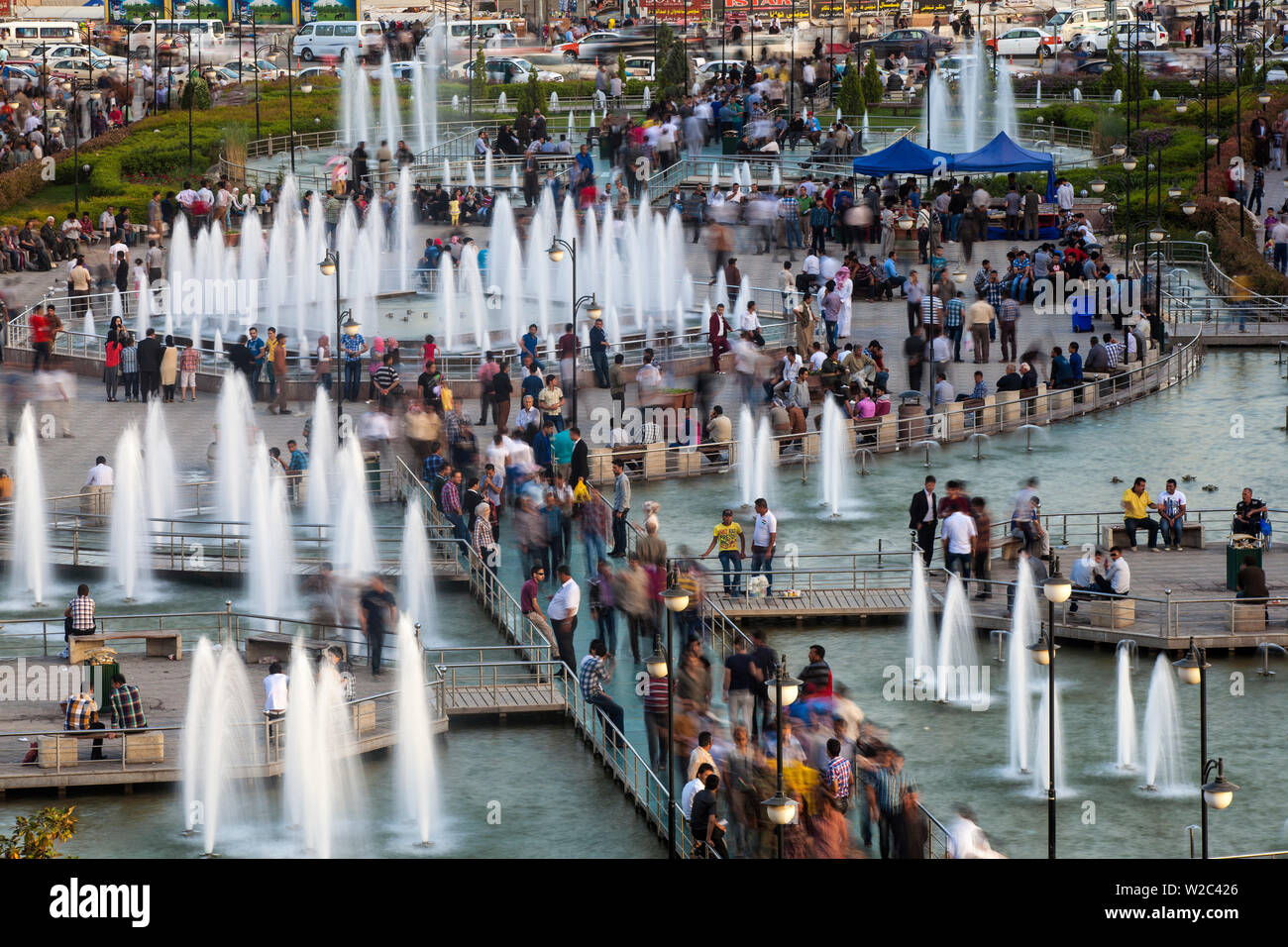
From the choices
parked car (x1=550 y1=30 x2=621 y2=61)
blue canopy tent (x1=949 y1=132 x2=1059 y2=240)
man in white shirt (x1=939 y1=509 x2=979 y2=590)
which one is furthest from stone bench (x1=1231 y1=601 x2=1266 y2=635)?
parked car (x1=550 y1=30 x2=621 y2=61)

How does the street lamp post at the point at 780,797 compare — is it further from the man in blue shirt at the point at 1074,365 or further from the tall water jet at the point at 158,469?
the man in blue shirt at the point at 1074,365

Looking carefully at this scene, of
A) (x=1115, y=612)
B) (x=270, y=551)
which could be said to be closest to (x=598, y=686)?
(x=1115, y=612)

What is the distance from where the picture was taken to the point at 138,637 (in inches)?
906

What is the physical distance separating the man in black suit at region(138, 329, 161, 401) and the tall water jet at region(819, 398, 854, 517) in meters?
9.73

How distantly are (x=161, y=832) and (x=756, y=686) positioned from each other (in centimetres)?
499

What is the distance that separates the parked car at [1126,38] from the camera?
228 feet

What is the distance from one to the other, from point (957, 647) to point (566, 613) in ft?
13.5

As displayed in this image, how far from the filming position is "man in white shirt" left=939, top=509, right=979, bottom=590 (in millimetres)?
24844

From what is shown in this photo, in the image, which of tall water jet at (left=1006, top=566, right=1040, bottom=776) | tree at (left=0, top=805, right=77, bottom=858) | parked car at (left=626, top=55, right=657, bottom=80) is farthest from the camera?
parked car at (left=626, top=55, right=657, bottom=80)

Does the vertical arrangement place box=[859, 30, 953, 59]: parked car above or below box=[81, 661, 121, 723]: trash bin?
above

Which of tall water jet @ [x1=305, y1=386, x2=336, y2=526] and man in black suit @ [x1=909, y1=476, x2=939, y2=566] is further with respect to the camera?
tall water jet @ [x1=305, y1=386, x2=336, y2=526]

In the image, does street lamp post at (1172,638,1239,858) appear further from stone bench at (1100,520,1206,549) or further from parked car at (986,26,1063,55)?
parked car at (986,26,1063,55)
